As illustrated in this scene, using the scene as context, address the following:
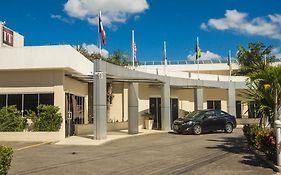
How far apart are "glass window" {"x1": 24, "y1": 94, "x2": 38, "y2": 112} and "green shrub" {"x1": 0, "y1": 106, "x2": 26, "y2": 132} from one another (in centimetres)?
78

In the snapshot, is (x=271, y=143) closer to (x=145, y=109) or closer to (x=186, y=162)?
(x=186, y=162)

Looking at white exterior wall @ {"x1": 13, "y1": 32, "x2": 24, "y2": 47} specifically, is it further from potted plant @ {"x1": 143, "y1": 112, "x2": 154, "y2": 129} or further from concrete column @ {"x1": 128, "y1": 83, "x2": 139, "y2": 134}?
concrete column @ {"x1": 128, "y1": 83, "x2": 139, "y2": 134}

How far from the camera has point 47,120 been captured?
18.3 meters

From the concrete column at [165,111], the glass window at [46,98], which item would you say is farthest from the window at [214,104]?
the glass window at [46,98]

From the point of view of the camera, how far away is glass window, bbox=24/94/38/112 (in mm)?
19484

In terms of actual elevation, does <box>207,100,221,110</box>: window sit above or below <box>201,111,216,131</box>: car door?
above

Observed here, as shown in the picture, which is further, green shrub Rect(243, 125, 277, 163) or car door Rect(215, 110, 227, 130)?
car door Rect(215, 110, 227, 130)

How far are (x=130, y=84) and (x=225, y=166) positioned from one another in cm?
1295

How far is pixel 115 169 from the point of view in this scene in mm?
9844

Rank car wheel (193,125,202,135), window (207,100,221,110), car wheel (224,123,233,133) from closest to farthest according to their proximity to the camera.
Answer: car wheel (193,125,202,135) → car wheel (224,123,233,133) → window (207,100,221,110)

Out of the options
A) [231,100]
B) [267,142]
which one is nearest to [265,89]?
[267,142]

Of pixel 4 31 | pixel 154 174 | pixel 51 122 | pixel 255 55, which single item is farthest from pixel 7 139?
pixel 255 55

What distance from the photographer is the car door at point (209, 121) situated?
21.8 m

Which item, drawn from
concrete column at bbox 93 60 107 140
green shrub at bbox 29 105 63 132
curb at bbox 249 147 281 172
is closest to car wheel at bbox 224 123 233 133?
concrete column at bbox 93 60 107 140
